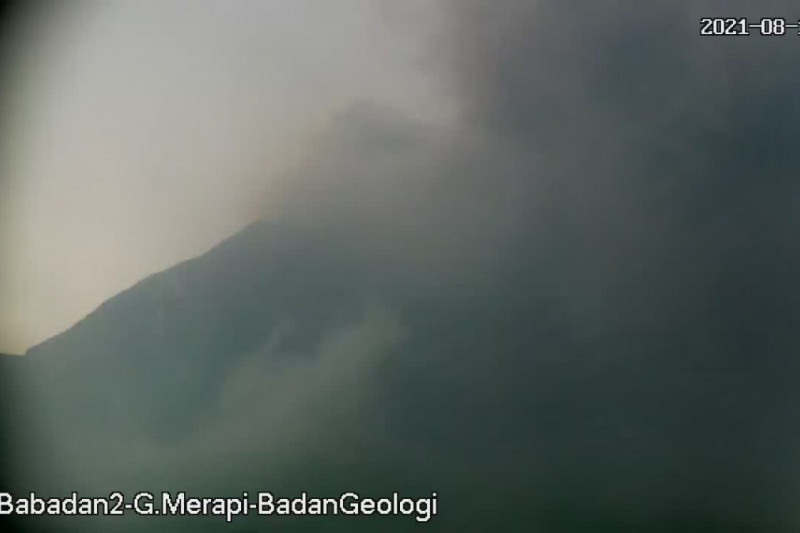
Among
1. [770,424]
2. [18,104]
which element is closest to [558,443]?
[770,424]

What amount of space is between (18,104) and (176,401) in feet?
2.38

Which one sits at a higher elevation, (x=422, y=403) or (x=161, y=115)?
(x=161, y=115)

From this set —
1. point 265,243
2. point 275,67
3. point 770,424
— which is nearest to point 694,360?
point 770,424

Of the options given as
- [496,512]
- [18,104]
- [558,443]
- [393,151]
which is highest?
[18,104]

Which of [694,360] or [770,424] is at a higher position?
[694,360]

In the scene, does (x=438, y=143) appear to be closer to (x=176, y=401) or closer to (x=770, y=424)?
(x=176, y=401)

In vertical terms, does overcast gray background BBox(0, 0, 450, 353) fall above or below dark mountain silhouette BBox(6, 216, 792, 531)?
above

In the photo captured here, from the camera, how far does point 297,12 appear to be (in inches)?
58.2

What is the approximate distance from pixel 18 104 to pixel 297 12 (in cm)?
63

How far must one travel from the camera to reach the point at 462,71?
1.46 m

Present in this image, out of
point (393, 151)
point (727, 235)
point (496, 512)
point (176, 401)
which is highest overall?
point (393, 151)

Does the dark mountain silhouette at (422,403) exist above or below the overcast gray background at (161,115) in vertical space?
below

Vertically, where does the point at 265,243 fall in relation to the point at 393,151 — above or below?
below

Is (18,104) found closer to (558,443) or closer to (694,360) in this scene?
(558,443)
